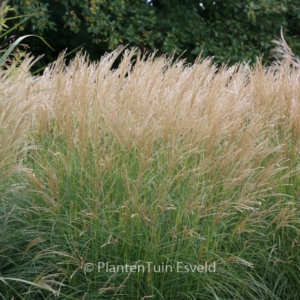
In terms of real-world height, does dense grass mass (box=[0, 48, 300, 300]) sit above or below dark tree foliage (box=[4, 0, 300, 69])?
above

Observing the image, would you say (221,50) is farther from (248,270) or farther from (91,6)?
(248,270)

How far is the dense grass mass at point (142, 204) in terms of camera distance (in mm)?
2695

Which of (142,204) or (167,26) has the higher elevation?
(142,204)

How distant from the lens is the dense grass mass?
8.84ft

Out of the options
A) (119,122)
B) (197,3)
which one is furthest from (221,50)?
(119,122)

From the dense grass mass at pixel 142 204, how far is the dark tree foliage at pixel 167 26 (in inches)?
216

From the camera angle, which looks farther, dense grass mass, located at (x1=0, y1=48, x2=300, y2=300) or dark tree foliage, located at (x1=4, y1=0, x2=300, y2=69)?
dark tree foliage, located at (x1=4, y1=0, x2=300, y2=69)

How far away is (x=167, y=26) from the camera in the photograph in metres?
9.75

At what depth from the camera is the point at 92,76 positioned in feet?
12.3

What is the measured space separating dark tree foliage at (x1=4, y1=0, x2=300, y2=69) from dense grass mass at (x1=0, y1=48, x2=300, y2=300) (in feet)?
18.0

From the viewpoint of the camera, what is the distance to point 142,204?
8.63 ft

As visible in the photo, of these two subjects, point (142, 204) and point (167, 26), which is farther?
point (167, 26)

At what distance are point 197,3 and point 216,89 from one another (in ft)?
24.2

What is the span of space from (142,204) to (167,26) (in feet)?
24.6
